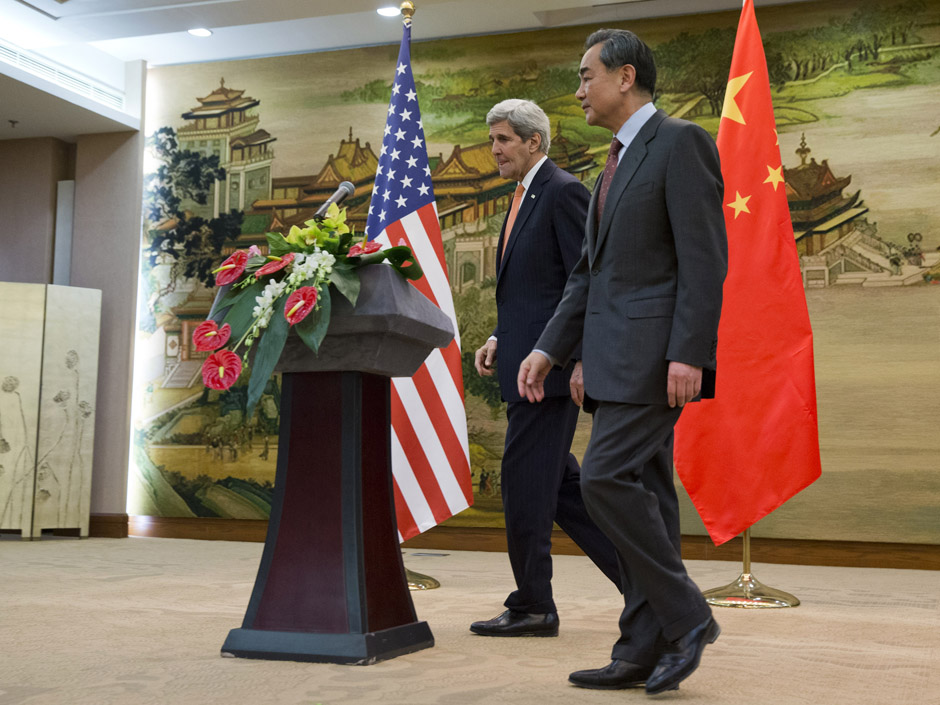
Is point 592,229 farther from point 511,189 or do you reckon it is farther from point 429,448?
point 511,189

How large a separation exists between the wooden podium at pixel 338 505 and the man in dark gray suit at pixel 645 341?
44 centimetres

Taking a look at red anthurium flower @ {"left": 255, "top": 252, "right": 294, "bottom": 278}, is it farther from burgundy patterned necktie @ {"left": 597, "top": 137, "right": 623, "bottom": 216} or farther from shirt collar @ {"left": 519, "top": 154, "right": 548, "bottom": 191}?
shirt collar @ {"left": 519, "top": 154, "right": 548, "bottom": 191}

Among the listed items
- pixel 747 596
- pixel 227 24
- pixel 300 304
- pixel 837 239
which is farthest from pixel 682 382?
pixel 227 24

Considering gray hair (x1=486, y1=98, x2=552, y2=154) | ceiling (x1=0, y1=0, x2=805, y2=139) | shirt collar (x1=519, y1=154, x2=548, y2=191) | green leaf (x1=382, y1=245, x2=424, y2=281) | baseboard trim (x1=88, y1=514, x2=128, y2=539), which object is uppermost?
ceiling (x1=0, y1=0, x2=805, y2=139)

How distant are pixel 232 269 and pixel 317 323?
0.34 m

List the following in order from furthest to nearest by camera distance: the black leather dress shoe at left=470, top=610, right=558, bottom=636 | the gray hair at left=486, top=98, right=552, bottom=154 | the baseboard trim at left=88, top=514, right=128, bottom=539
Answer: the baseboard trim at left=88, top=514, right=128, bottom=539 → the gray hair at left=486, top=98, right=552, bottom=154 → the black leather dress shoe at left=470, top=610, right=558, bottom=636

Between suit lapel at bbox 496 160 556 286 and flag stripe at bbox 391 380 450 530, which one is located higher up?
suit lapel at bbox 496 160 556 286

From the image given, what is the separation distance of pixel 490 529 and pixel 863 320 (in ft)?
8.62

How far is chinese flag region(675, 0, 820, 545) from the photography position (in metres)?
4.11

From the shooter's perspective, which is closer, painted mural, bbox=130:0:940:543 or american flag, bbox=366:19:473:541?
american flag, bbox=366:19:473:541

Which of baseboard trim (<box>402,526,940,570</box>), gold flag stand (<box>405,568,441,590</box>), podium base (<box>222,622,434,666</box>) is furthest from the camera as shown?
baseboard trim (<box>402,526,940,570</box>)

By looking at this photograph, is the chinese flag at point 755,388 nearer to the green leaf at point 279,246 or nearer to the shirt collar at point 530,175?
the shirt collar at point 530,175

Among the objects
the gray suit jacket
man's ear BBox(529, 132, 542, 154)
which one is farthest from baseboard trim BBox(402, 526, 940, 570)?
the gray suit jacket

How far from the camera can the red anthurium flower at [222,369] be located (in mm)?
2432
